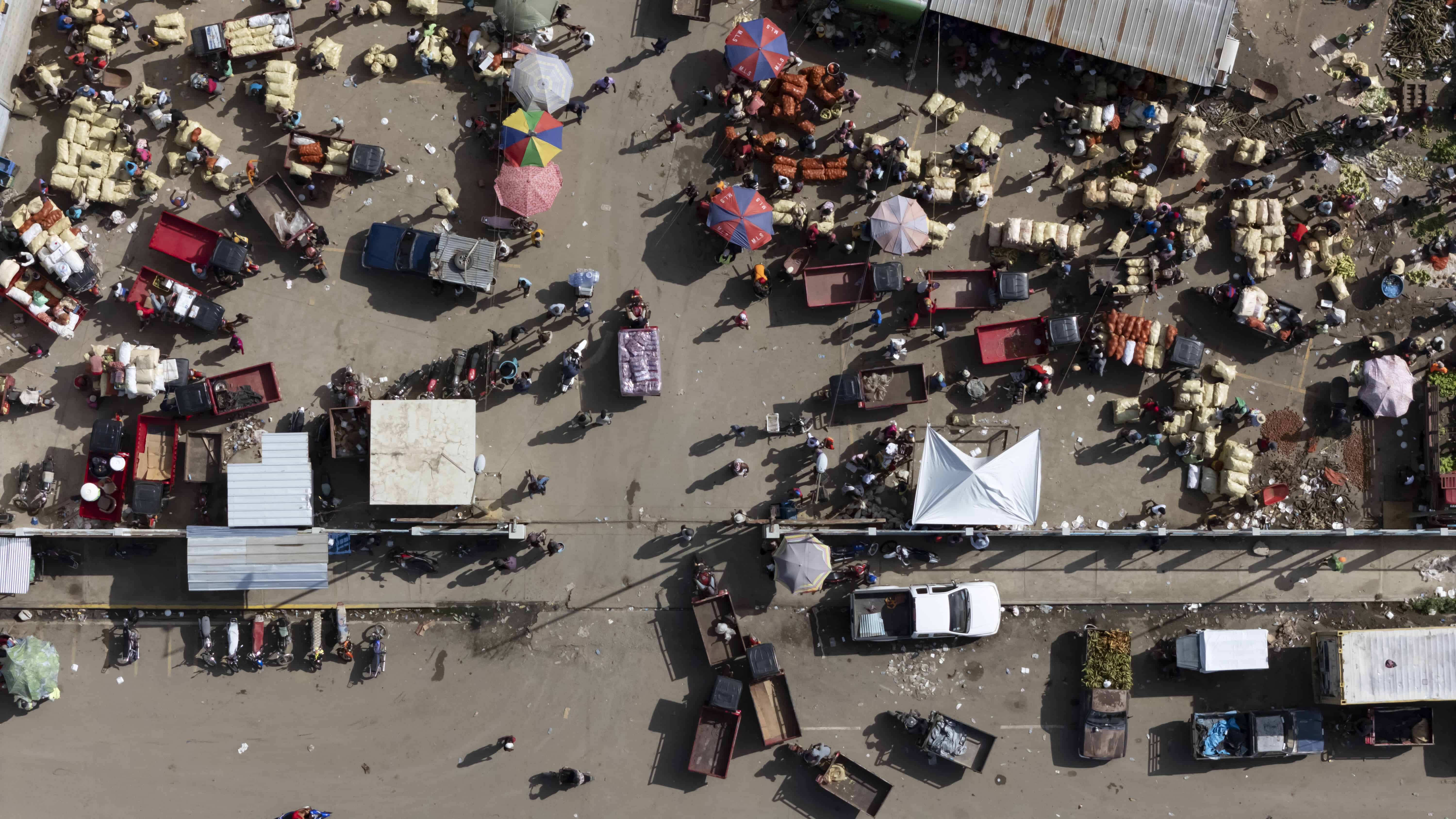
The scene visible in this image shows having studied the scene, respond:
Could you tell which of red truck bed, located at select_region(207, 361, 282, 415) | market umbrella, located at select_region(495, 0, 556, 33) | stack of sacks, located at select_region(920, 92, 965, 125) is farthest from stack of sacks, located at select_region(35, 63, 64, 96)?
stack of sacks, located at select_region(920, 92, 965, 125)

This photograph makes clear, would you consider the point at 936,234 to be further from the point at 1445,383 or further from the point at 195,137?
the point at 195,137

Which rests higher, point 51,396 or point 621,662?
point 51,396

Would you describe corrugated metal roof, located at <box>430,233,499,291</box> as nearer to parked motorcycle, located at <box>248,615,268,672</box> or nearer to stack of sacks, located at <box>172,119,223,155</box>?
stack of sacks, located at <box>172,119,223,155</box>

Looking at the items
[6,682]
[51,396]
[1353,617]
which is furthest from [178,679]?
[1353,617]

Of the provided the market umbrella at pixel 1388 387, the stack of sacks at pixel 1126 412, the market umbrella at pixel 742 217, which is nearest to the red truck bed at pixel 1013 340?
the stack of sacks at pixel 1126 412

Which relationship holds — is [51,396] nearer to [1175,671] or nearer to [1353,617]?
[1175,671]

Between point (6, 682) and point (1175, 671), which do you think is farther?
point (1175, 671)

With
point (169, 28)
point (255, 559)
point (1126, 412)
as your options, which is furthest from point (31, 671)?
point (1126, 412)

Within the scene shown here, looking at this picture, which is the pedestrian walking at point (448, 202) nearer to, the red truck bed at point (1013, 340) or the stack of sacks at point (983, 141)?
the stack of sacks at point (983, 141)
